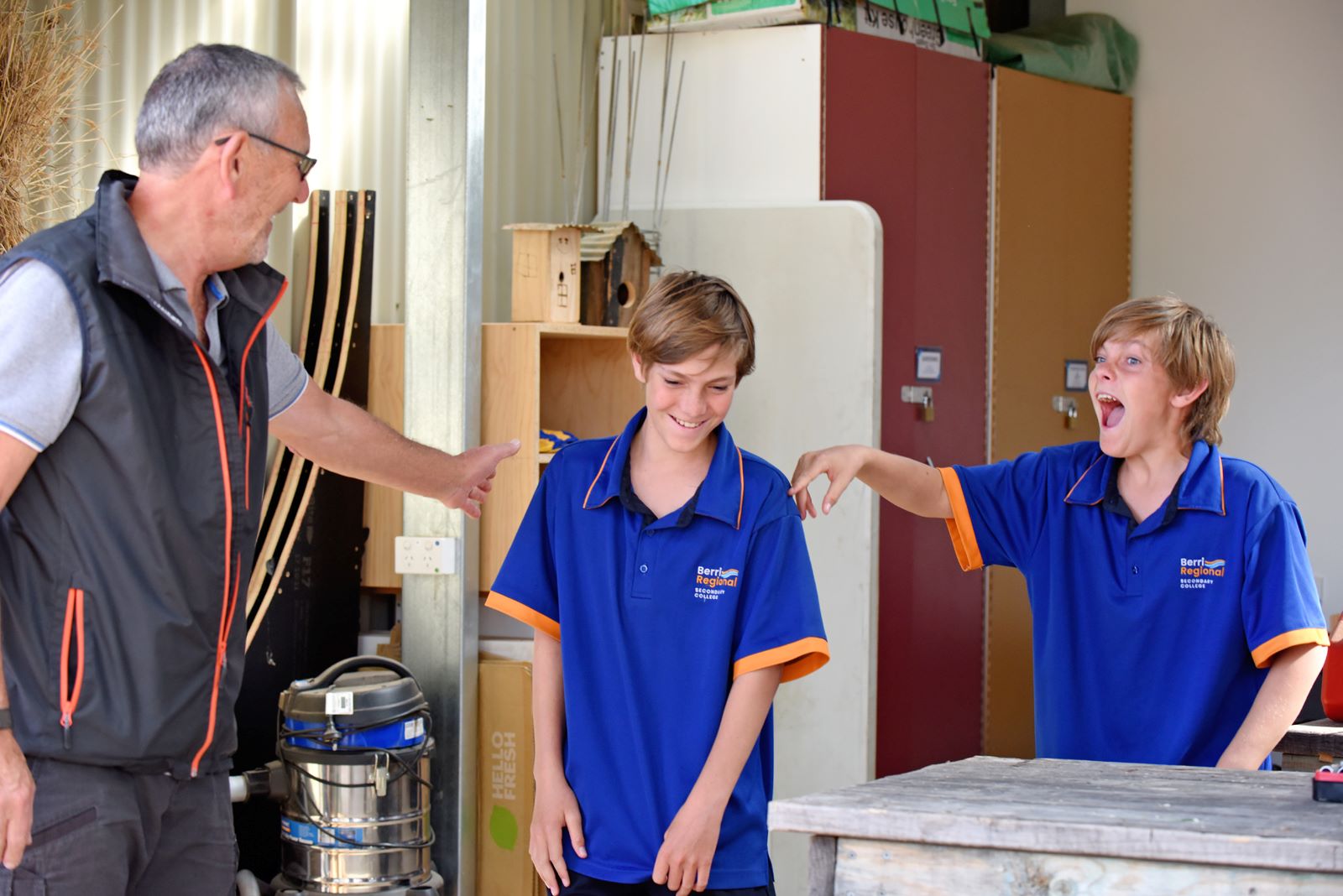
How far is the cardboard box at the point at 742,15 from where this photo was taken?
4465 mm

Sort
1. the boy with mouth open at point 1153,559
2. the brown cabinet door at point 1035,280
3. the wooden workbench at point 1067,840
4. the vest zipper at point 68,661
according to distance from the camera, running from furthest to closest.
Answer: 1. the brown cabinet door at point 1035,280
2. the boy with mouth open at point 1153,559
3. the vest zipper at point 68,661
4. the wooden workbench at point 1067,840

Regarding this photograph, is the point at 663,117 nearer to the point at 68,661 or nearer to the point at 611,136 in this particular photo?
the point at 611,136

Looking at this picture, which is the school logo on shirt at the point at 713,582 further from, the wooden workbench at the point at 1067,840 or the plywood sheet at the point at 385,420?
the plywood sheet at the point at 385,420

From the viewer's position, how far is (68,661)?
5.72 feet

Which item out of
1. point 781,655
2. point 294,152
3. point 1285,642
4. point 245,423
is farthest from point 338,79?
point 1285,642

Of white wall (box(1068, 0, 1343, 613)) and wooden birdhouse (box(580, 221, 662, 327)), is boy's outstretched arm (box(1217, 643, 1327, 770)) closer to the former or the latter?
wooden birdhouse (box(580, 221, 662, 327))

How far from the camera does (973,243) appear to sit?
502cm

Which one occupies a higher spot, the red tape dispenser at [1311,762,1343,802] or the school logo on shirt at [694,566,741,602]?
the school logo on shirt at [694,566,741,602]

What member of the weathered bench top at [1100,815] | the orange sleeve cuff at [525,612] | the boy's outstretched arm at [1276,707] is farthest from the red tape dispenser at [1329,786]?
the orange sleeve cuff at [525,612]

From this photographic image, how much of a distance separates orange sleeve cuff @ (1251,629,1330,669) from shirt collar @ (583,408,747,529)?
0.79 m

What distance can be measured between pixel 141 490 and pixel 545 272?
6.83ft

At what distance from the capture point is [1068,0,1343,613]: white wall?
18.0 feet

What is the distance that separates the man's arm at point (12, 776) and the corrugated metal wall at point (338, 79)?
7.19 ft

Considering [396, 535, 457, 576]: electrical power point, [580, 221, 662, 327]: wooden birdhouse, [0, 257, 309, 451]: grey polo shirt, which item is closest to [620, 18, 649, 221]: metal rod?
[580, 221, 662, 327]: wooden birdhouse
